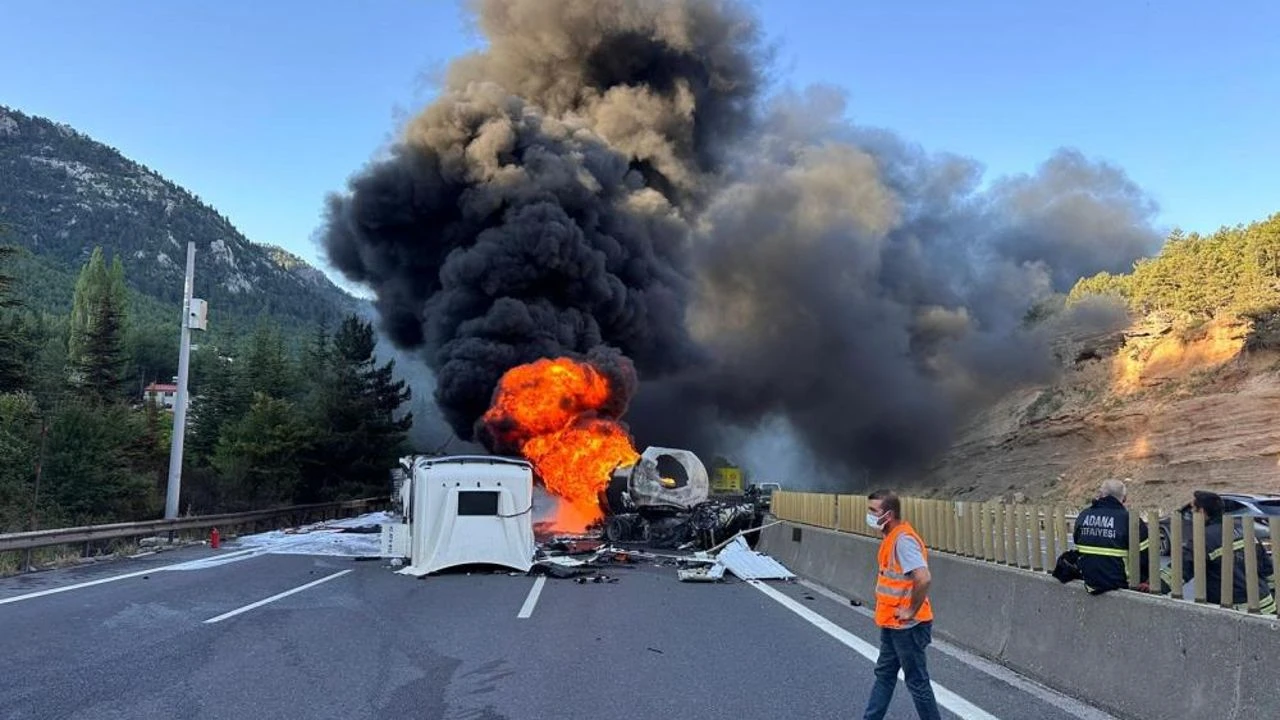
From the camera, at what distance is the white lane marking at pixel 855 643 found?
4.97m

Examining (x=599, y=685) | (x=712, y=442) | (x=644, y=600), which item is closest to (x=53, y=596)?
(x=644, y=600)

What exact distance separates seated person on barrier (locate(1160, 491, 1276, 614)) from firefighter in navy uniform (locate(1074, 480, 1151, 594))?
0.21 m

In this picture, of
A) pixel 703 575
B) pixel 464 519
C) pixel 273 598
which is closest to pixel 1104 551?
pixel 703 575

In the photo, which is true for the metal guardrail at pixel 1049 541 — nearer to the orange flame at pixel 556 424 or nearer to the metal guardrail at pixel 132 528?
the metal guardrail at pixel 132 528

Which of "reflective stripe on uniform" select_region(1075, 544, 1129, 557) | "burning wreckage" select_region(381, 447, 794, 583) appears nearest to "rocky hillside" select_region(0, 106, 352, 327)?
"burning wreckage" select_region(381, 447, 794, 583)

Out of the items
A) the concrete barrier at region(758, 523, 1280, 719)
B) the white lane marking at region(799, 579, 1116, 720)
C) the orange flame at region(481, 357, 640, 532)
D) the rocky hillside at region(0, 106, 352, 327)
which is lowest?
the white lane marking at region(799, 579, 1116, 720)

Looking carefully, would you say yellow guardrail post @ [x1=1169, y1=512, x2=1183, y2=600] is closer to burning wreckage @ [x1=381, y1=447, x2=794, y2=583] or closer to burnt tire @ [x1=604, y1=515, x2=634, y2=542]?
burning wreckage @ [x1=381, y1=447, x2=794, y2=583]

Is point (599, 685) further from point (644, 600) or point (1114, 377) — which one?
point (1114, 377)

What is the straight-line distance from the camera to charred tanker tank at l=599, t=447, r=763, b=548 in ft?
59.5

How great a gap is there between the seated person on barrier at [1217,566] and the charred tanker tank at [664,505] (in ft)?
41.1

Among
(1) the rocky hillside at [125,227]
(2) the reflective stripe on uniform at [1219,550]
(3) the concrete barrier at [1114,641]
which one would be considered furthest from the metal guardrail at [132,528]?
(1) the rocky hillside at [125,227]

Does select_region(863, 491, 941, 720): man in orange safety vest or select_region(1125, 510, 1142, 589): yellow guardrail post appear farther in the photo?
select_region(1125, 510, 1142, 589): yellow guardrail post

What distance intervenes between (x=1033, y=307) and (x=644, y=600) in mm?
39259

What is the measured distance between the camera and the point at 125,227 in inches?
4749
